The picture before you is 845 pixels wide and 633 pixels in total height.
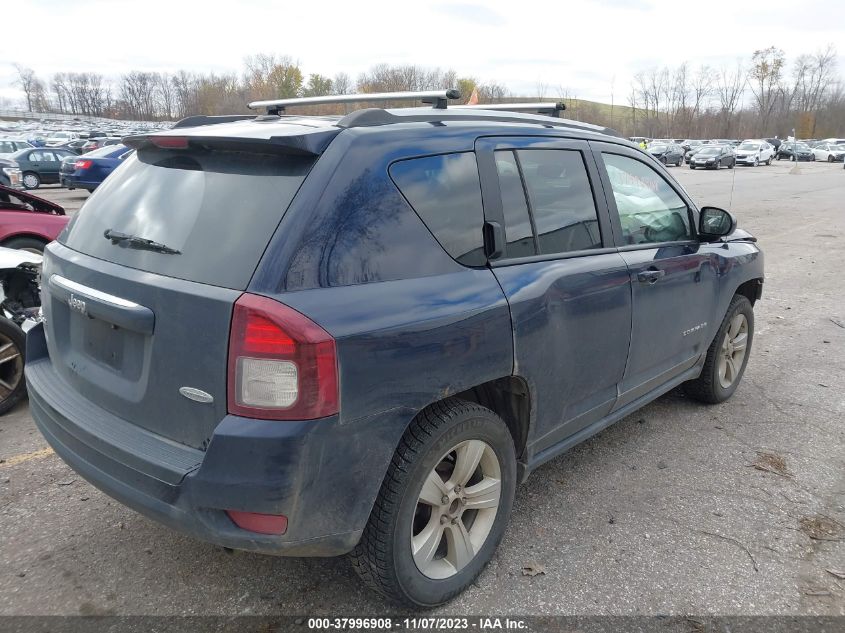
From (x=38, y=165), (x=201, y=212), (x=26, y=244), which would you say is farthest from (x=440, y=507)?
(x=38, y=165)

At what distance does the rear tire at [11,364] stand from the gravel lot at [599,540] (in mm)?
125

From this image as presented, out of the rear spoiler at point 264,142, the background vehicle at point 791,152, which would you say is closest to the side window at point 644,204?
the rear spoiler at point 264,142

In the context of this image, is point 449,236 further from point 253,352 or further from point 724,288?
point 724,288

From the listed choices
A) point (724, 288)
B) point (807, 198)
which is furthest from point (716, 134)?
point (724, 288)

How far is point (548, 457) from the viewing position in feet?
10.2

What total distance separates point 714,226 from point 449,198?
2221mm

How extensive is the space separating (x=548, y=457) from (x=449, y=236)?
1208mm

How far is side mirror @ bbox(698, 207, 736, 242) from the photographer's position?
4.04m

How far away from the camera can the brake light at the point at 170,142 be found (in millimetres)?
2533

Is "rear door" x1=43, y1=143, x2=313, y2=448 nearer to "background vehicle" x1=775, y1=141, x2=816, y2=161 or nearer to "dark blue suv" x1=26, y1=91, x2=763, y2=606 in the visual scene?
"dark blue suv" x1=26, y1=91, x2=763, y2=606

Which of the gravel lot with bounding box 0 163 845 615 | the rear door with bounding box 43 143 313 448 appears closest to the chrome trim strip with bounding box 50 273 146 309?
the rear door with bounding box 43 143 313 448

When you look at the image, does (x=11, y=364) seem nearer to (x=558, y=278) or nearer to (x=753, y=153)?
(x=558, y=278)

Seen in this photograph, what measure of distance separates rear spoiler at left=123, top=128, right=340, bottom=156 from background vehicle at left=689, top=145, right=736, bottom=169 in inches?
1663

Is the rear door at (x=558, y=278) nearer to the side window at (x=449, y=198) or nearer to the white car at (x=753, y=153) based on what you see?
the side window at (x=449, y=198)
